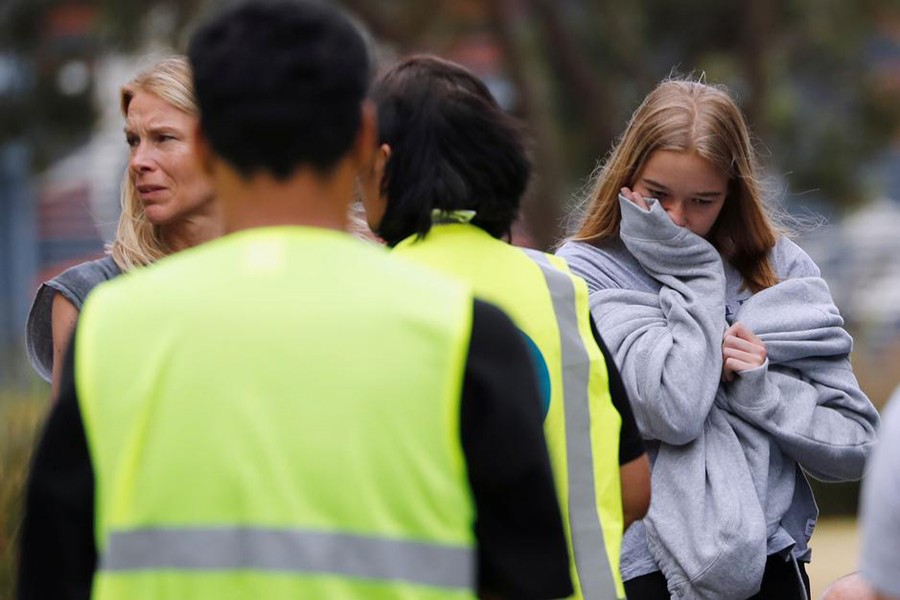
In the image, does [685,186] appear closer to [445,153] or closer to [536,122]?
[445,153]

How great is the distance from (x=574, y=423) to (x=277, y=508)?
975mm

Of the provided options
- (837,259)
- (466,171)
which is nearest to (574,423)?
(466,171)

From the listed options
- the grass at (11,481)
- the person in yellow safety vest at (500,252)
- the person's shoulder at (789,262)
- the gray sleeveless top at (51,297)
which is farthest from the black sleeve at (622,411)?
the grass at (11,481)

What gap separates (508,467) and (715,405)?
1646 mm

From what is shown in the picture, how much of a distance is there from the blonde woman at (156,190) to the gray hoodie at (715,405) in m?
0.97

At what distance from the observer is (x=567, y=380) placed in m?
2.96

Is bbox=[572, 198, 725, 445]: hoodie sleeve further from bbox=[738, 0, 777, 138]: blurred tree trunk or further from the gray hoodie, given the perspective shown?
bbox=[738, 0, 777, 138]: blurred tree trunk

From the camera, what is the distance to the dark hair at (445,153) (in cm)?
291

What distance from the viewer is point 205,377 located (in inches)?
82.7

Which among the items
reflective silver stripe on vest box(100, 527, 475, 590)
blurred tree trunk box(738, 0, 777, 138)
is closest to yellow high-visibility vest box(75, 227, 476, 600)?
reflective silver stripe on vest box(100, 527, 475, 590)

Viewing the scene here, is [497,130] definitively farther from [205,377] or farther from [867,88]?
[867,88]

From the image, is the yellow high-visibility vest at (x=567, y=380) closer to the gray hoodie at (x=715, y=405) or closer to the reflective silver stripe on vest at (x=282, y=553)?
the gray hoodie at (x=715, y=405)

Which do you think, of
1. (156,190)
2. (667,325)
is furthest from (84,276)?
(667,325)

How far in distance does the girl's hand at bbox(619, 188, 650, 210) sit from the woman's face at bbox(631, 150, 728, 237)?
0.08ft
